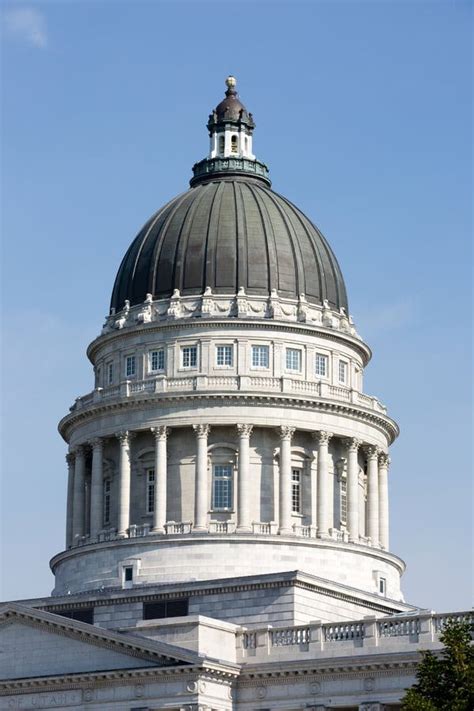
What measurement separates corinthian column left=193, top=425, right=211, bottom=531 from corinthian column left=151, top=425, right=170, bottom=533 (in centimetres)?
186

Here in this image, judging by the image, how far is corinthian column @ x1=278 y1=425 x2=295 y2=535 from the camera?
331 feet

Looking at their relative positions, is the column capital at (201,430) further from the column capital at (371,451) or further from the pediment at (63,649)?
the pediment at (63,649)

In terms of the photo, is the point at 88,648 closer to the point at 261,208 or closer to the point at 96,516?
the point at 96,516

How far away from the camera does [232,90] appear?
11631 cm

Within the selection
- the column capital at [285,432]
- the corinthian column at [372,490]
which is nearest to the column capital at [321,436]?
the column capital at [285,432]

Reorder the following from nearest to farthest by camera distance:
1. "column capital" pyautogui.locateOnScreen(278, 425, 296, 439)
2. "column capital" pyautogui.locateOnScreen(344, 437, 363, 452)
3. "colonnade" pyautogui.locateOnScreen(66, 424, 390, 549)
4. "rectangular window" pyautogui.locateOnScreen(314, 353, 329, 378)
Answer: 1. "colonnade" pyautogui.locateOnScreen(66, 424, 390, 549)
2. "column capital" pyautogui.locateOnScreen(278, 425, 296, 439)
3. "column capital" pyautogui.locateOnScreen(344, 437, 363, 452)
4. "rectangular window" pyautogui.locateOnScreen(314, 353, 329, 378)

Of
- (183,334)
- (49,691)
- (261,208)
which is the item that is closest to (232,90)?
(261,208)

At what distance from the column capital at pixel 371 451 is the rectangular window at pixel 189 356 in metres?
11.1

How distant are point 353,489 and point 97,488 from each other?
14.4m

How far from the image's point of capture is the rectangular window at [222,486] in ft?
334

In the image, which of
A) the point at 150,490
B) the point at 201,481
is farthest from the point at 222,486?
the point at 150,490

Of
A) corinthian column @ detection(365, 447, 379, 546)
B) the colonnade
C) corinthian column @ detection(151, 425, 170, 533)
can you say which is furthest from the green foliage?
corinthian column @ detection(365, 447, 379, 546)

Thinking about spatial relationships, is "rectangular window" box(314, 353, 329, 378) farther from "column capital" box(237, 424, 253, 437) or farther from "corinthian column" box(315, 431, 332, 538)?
"column capital" box(237, 424, 253, 437)

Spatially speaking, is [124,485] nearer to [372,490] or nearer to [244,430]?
[244,430]
